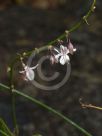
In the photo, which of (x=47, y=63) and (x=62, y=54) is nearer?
(x=62, y=54)

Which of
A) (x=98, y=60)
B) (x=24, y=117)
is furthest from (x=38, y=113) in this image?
(x=98, y=60)

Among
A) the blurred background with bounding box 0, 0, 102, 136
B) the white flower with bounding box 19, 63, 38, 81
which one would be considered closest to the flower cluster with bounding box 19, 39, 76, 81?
the white flower with bounding box 19, 63, 38, 81

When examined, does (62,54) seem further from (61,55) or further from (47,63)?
(47,63)

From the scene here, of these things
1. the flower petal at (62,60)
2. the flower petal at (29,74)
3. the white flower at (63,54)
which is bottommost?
the flower petal at (29,74)

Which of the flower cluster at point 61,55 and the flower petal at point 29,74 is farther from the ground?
the flower cluster at point 61,55

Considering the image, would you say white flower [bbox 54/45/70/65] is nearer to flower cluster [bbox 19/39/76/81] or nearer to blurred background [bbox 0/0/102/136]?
flower cluster [bbox 19/39/76/81]

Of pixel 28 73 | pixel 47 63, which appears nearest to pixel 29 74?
pixel 28 73

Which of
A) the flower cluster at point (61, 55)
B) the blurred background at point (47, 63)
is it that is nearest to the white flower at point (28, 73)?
the flower cluster at point (61, 55)

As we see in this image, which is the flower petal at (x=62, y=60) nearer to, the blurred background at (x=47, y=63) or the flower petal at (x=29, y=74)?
the flower petal at (x=29, y=74)

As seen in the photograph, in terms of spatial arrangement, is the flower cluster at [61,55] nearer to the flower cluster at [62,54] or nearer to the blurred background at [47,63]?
the flower cluster at [62,54]

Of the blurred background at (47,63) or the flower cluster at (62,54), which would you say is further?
the blurred background at (47,63)
